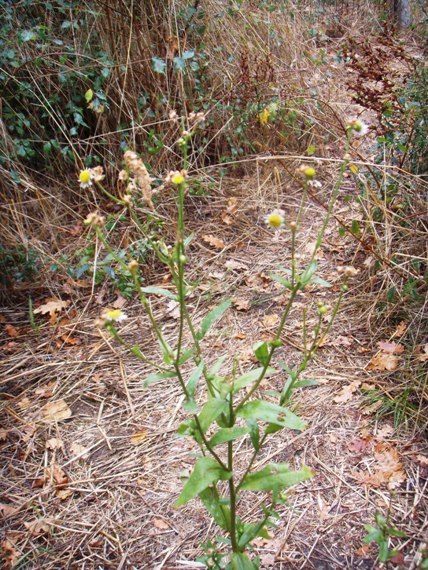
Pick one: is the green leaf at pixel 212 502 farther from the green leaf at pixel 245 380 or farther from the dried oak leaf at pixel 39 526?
the dried oak leaf at pixel 39 526

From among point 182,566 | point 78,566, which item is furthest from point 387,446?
point 78,566

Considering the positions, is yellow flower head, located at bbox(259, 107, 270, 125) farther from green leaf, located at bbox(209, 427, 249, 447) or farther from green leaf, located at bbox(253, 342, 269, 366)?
green leaf, located at bbox(209, 427, 249, 447)

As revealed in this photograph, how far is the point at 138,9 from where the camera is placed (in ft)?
9.29

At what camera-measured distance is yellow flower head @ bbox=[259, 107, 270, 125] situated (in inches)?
117

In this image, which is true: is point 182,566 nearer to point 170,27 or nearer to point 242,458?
point 242,458

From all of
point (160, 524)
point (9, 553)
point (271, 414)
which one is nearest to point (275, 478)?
point (271, 414)

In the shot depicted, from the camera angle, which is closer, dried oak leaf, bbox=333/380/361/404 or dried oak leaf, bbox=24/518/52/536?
dried oak leaf, bbox=24/518/52/536

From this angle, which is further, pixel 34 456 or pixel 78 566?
pixel 34 456

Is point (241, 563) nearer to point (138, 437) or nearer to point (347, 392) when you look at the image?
point (138, 437)

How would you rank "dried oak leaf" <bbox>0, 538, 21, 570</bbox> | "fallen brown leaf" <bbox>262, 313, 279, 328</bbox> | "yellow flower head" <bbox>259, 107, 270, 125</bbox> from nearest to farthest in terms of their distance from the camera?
Result: 1. "dried oak leaf" <bbox>0, 538, 21, 570</bbox>
2. "fallen brown leaf" <bbox>262, 313, 279, 328</bbox>
3. "yellow flower head" <bbox>259, 107, 270, 125</bbox>

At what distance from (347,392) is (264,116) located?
1.85 metres

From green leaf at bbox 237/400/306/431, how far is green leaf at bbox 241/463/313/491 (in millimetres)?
114

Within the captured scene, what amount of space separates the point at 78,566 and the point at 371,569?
0.86 meters

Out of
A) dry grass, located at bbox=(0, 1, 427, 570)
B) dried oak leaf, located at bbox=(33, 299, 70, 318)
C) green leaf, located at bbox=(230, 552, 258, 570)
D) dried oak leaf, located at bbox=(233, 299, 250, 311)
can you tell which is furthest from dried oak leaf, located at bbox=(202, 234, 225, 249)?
green leaf, located at bbox=(230, 552, 258, 570)
